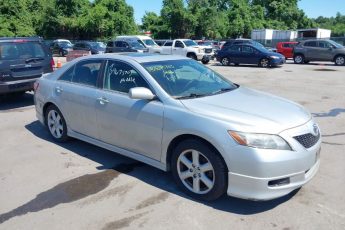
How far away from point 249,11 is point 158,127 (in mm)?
62699

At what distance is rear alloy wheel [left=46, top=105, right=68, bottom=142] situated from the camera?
6.10 m

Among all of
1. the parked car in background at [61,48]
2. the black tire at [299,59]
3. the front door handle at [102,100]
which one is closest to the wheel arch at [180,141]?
the front door handle at [102,100]

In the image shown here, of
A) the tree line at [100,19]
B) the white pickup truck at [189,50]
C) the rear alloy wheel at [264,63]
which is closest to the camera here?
the rear alloy wheel at [264,63]

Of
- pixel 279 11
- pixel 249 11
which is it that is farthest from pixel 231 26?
pixel 279 11

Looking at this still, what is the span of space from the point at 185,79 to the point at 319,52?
2121cm

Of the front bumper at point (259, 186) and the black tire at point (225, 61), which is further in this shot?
the black tire at point (225, 61)

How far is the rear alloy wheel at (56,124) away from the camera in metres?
6.10

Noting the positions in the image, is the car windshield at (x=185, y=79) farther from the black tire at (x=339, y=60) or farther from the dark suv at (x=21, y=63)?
the black tire at (x=339, y=60)

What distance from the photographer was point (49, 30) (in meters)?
46.9

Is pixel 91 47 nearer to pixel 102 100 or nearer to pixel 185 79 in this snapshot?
pixel 102 100

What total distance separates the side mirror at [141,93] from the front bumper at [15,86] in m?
5.73

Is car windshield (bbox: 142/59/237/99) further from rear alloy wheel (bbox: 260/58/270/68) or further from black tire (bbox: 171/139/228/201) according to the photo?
rear alloy wheel (bbox: 260/58/270/68)

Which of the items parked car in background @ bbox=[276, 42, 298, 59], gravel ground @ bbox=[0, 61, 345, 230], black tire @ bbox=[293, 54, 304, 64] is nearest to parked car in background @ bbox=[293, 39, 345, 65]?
black tire @ bbox=[293, 54, 304, 64]

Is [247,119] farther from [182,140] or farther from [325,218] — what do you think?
[325,218]
